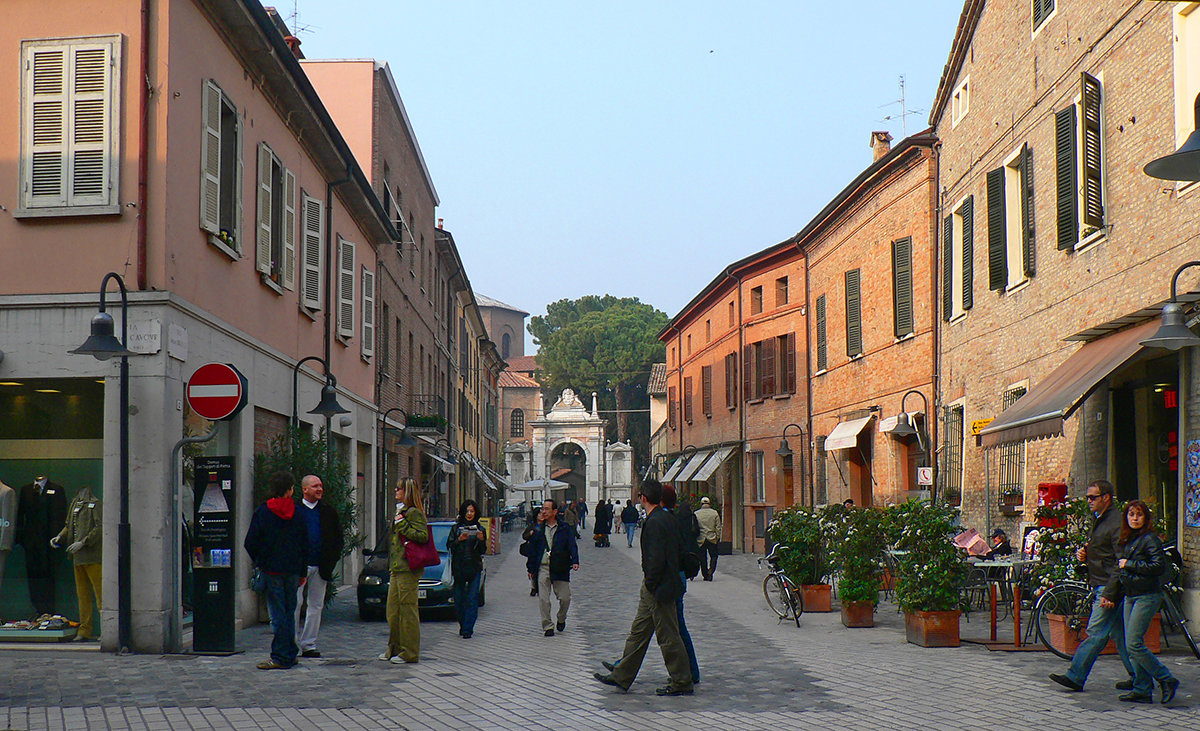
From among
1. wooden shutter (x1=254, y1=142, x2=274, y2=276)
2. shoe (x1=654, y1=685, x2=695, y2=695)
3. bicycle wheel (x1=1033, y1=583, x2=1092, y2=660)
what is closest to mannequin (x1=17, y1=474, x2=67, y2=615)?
wooden shutter (x1=254, y1=142, x2=274, y2=276)

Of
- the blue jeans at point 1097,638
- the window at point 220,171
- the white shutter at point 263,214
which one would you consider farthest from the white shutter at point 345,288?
the blue jeans at point 1097,638

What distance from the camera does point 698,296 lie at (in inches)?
1679

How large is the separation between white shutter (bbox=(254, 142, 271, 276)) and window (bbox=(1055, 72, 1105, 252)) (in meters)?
9.62

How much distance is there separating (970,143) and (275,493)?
13.3 meters

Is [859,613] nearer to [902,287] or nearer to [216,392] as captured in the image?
[216,392]

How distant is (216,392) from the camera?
10.6 meters

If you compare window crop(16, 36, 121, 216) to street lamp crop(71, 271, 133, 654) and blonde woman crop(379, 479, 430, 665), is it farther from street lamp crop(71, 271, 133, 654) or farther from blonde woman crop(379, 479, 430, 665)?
blonde woman crop(379, 479, 430, 665)

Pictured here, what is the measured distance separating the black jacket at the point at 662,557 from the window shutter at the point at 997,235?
10061 millimetres

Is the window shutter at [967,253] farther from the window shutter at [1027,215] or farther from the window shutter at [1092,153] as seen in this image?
the window shutter at [1092,153]

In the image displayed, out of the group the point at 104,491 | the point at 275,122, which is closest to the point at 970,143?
the point at 275,122

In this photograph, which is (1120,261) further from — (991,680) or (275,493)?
(275,493)

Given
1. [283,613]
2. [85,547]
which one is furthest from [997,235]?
[85,547]

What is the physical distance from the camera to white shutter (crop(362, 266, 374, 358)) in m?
21.2

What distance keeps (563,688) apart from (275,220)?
8307mm
